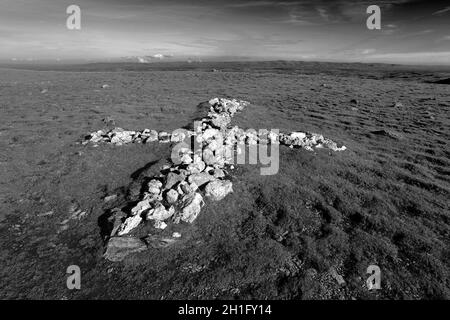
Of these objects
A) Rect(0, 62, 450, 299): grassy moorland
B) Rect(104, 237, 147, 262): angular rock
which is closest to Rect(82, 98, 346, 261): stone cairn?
Rect(104, 237, 147, 262): angular rock

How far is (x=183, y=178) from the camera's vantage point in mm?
12867

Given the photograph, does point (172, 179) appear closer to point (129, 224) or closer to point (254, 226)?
point (129, 224)

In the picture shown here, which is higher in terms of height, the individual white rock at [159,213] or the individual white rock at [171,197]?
the individual white rock at [171,197]

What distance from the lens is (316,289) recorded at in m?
8.27

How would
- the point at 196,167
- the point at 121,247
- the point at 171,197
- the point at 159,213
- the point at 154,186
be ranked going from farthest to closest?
1. the point at 196,167
2. the point at 154,186
3. the point at 171,197
4. the point at 159,213
5. the point at 121,247

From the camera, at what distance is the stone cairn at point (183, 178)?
10.5m

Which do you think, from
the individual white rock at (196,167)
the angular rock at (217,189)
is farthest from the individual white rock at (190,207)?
the individual white rock at (196,167)

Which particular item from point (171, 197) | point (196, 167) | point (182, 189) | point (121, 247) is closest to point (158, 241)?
point (121, 247)

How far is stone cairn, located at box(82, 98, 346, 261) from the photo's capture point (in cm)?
1054

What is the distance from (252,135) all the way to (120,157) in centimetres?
919

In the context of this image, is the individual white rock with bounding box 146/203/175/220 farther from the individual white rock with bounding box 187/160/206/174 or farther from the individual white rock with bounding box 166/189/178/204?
the individual white rock with bounding box 187/160/206/174

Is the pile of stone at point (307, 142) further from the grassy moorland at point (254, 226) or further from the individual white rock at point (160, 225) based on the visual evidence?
the individual white rock at point (160, 225)

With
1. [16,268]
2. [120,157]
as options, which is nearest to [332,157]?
[120,157]
